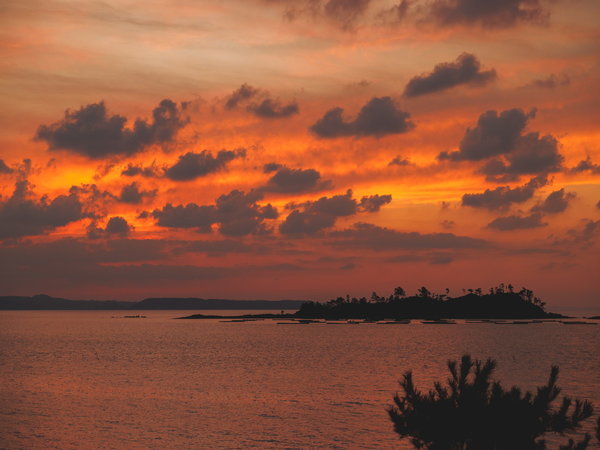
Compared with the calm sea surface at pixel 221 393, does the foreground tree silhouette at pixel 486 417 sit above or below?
above

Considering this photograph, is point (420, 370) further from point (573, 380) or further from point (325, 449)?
point (325, 449)

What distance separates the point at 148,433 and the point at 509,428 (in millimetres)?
38830

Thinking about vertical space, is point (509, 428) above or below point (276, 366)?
above

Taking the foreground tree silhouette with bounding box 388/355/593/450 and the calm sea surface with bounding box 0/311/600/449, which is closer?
the foreground tree silhouette with bounding box 388/355/593/450

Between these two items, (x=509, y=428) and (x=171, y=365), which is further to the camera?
(x=171, y=365)

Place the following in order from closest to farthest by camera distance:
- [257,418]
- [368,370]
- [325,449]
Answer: [325,449], [257,418], [368,370]

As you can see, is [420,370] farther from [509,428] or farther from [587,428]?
[509,428]

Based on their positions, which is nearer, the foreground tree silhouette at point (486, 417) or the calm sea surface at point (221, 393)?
the foreground tree silhouette at point (486, 417)

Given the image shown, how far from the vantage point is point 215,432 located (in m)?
56.9

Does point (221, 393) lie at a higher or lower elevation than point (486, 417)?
lower

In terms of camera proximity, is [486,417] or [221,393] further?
[221,393]

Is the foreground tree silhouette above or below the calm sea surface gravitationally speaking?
above

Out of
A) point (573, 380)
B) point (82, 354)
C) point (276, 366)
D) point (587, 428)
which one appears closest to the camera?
point (587, 428)

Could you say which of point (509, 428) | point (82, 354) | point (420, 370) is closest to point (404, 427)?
point (509, 428)
